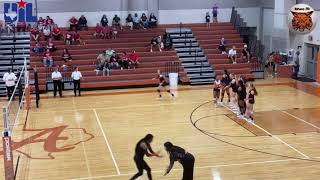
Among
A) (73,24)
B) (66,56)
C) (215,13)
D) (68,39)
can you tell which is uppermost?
(215,13)

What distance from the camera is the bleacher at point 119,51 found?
91.6 ft

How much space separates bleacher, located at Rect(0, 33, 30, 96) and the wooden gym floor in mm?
4309

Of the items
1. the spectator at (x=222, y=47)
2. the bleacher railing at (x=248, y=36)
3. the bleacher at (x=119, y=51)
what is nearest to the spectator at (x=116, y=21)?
the bleacher at (x=119, y=51)

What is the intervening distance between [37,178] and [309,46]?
2126cm

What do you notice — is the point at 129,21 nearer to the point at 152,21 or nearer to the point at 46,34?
the point at 152,21

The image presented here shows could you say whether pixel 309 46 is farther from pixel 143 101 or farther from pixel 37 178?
pixel 37 178

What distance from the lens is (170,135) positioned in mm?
17781

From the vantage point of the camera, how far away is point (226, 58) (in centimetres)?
3116

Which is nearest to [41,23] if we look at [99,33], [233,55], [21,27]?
[21,27]

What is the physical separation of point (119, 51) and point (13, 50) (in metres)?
6.16

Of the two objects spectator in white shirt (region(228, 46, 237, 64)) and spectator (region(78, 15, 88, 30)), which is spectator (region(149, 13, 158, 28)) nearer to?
spectator (region(78, 15, 88, 30))

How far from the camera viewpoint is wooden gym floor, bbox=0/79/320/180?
46.1ft

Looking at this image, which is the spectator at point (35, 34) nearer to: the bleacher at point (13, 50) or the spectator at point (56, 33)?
the bleacher at point (13, 50)

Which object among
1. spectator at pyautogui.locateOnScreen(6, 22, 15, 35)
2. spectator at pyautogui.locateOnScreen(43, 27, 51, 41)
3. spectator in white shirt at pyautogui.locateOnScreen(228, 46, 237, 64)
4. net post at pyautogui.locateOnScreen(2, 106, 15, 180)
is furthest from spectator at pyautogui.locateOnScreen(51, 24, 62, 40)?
net post at pyautogui.locateOnScreen(2, 106, 15, 180)
